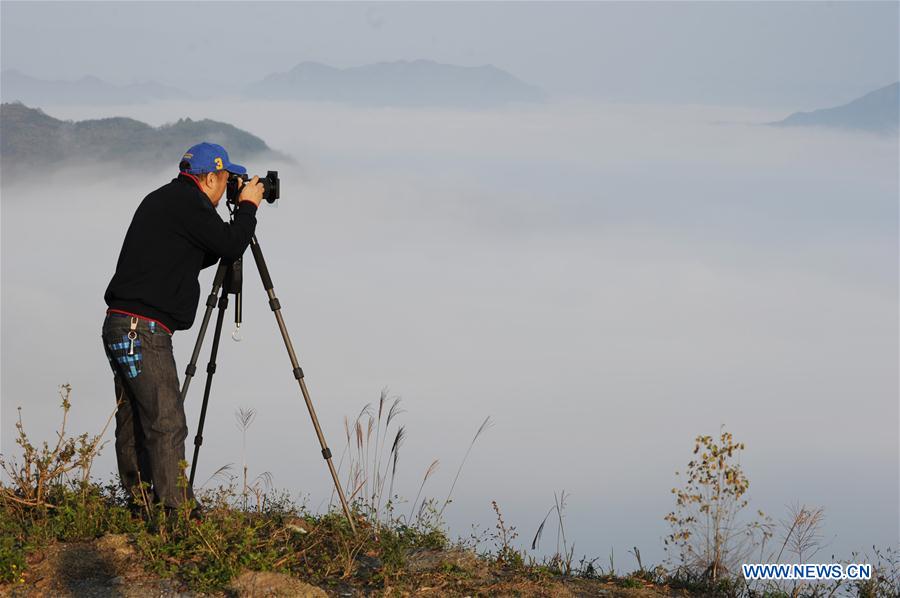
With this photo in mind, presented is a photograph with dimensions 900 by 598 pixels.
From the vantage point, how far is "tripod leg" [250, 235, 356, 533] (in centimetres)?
732

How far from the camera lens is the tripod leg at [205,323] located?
7.30m

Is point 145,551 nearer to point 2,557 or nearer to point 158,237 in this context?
point 2,557

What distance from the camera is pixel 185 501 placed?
22.2ft

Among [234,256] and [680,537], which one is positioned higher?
[234,256]

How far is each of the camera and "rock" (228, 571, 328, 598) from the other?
2764 millimetres

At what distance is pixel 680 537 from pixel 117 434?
14.4ft

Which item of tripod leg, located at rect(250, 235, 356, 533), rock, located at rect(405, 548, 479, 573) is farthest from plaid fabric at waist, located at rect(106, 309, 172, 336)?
rock, located at rect(405, 548, 479, 573)

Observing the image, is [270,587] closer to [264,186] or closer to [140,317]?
[140,317]

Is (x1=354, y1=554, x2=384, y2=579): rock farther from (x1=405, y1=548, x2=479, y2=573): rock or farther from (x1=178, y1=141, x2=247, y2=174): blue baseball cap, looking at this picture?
(x1=178, y1=141, x2=247, y2=174): blue baseball cap

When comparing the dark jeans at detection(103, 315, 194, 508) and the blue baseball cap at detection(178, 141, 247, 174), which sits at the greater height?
the blue baseball cap at detection(178, 141, 247, 174)

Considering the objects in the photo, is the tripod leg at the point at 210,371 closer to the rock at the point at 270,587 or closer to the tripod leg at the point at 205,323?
the tripod leg at the point at 205,323

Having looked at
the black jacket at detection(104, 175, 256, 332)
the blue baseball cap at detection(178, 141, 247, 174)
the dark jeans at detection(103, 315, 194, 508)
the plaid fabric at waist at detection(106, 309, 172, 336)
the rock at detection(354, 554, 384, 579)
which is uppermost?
the blue baseball cap at detection(178, 141, 247, 174)

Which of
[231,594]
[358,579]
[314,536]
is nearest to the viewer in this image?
[231,594]

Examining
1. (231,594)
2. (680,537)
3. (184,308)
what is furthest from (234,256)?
(680,537)
